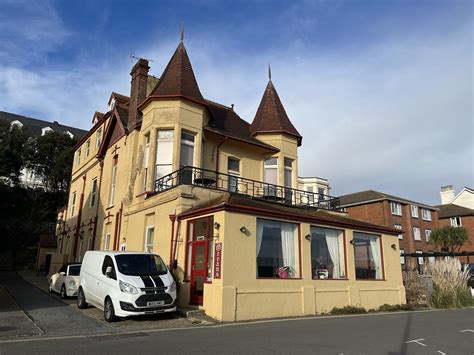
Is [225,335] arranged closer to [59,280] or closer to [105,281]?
[105,281]

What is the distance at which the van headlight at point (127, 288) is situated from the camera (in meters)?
10.3

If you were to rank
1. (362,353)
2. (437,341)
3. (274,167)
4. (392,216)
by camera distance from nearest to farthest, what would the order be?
(362,353), (437,341), (274,167), (392,216)

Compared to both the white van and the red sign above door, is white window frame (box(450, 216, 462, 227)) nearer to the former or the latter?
the red sign above door

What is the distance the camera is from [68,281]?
1570 cm

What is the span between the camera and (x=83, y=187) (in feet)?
86.3

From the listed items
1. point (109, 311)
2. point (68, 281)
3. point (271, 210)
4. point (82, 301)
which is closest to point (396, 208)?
point (271, 210)

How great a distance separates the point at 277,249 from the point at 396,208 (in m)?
33.9

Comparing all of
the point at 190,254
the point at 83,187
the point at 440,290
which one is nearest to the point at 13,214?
the point at 83,187

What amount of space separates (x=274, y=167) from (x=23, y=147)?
4244cm

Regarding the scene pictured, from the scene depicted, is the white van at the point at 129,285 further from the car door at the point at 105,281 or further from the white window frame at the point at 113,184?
the white window frame at the point at 113,184

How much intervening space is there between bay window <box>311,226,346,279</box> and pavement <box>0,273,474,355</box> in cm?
238

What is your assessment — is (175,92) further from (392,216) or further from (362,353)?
(392,216)

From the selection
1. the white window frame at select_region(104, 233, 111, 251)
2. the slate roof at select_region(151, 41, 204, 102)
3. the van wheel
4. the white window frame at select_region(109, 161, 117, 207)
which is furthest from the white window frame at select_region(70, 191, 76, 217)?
the van wheel

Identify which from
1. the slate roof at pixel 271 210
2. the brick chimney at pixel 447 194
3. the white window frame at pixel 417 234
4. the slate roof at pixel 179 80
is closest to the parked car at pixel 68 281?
the slate roof at pixel 271 210
